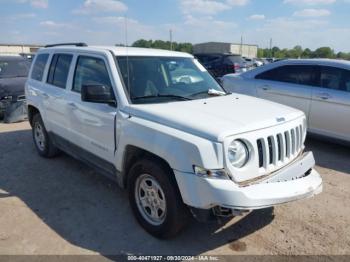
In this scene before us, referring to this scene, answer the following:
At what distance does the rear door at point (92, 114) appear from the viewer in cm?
403

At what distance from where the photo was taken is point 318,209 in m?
4.27

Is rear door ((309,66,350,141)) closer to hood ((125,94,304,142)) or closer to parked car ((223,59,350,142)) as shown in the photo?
parked car ((223,59,350,142))

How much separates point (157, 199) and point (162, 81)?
1.43 metres

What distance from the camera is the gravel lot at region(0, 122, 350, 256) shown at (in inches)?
137

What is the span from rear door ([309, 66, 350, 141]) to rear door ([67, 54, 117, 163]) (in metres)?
4.22

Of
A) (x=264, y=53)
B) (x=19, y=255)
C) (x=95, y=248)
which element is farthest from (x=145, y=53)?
(x=264, y=53)

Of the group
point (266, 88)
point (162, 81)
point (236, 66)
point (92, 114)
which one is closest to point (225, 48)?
point (236, 66)

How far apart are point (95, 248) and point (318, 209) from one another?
8.80 feet

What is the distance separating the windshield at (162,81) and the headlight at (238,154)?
1152mm

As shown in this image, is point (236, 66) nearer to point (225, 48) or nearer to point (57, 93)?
point (57, 93)

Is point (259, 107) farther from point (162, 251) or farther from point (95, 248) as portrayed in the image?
point (95, 248)

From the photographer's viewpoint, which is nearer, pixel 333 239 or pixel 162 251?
pixel 162 251

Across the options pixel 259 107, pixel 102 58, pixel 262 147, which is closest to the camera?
pixel 262 147

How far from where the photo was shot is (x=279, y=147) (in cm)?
345
